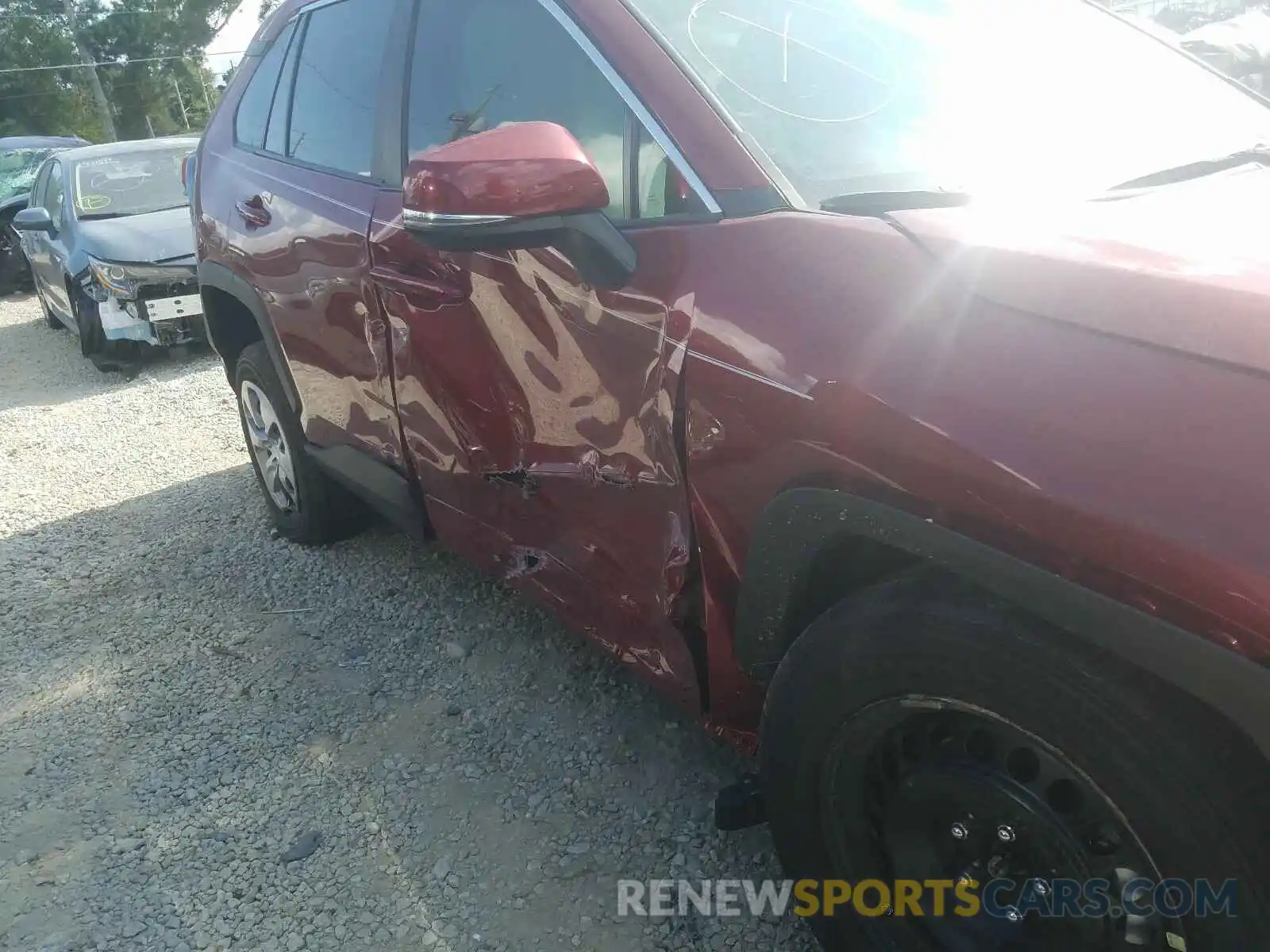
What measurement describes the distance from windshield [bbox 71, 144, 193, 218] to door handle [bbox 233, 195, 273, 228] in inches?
214

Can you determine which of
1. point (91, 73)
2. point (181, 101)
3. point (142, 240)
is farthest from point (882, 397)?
point (181, 101)

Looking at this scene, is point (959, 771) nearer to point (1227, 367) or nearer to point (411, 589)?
point (1227, 367)

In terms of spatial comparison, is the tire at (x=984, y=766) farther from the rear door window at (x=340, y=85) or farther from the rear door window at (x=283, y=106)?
the rear door window at (x=283, y=106)

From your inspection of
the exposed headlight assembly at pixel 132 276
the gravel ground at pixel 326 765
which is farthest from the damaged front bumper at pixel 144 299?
the gravel ground at pixel 326 765

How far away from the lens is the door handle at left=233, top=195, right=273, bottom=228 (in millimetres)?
3354

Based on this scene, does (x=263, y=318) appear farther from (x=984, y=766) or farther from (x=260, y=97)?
(x=984, y=766)

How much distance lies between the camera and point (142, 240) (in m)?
7.56

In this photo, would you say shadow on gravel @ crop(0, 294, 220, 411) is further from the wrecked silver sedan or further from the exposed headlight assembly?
the exposed headlight assembly

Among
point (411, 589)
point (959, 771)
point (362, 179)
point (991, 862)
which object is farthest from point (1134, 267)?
point (411, 589)

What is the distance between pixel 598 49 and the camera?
2020 mm

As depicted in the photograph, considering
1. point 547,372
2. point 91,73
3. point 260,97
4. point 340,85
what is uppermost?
point 340,85

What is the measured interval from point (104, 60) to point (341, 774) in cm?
3813

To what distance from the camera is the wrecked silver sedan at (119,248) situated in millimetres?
7426

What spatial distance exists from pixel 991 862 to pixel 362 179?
2295 mm
